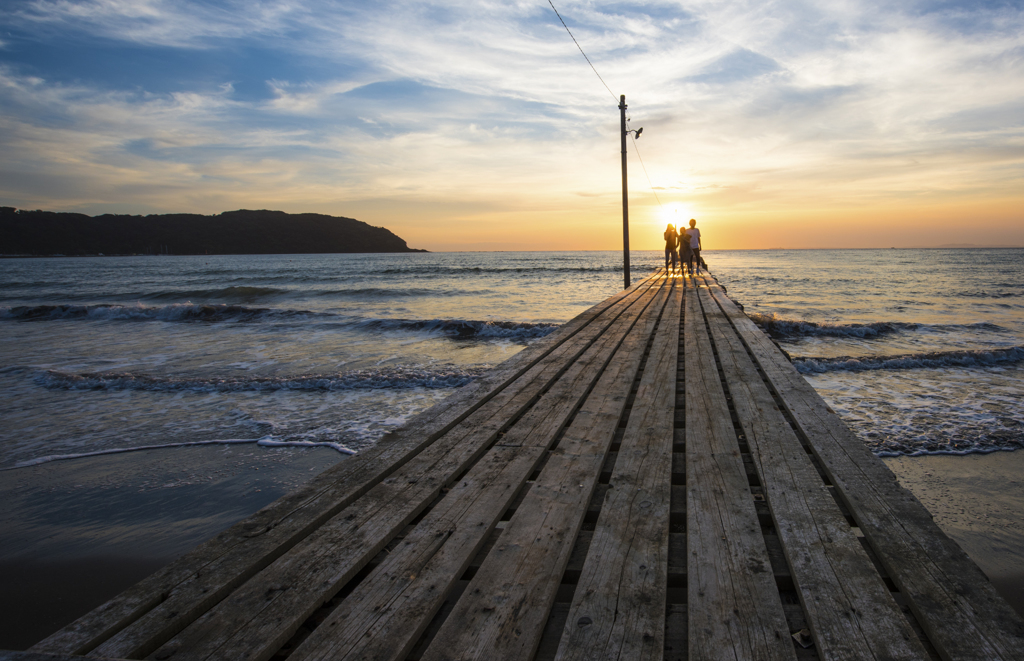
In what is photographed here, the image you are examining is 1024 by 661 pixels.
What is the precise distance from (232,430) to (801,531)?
5930mm

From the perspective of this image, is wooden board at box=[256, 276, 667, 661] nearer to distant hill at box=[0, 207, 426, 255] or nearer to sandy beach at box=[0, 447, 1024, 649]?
sandy beach at box=[0, 447, 1024, 649]

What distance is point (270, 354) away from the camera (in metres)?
10.9

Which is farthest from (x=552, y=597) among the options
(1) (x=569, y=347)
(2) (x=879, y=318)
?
(2) (x=879, y=318)

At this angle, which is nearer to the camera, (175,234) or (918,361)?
(918,361)

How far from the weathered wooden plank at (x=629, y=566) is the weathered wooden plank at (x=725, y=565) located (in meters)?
0.10

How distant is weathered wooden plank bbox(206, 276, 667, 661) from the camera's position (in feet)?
4.45

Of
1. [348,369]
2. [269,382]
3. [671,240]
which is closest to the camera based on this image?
[269,382]

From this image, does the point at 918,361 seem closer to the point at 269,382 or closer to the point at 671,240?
the point at 269,382

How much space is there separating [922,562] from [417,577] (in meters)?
1.66

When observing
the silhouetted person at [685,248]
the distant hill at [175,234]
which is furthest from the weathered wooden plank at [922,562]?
the distant hill at [175,234]

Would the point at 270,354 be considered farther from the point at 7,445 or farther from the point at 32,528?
the point at 32,528

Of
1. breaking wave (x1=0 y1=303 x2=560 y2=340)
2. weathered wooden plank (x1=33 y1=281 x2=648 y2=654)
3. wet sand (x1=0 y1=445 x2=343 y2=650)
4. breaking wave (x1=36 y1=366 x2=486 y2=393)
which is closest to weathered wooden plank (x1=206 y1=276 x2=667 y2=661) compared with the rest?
weathered wooden plank (x1=33 y1=281 x2=648 y2=654)

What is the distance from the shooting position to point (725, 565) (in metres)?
1.68

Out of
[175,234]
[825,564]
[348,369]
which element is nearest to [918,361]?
[825,564]
